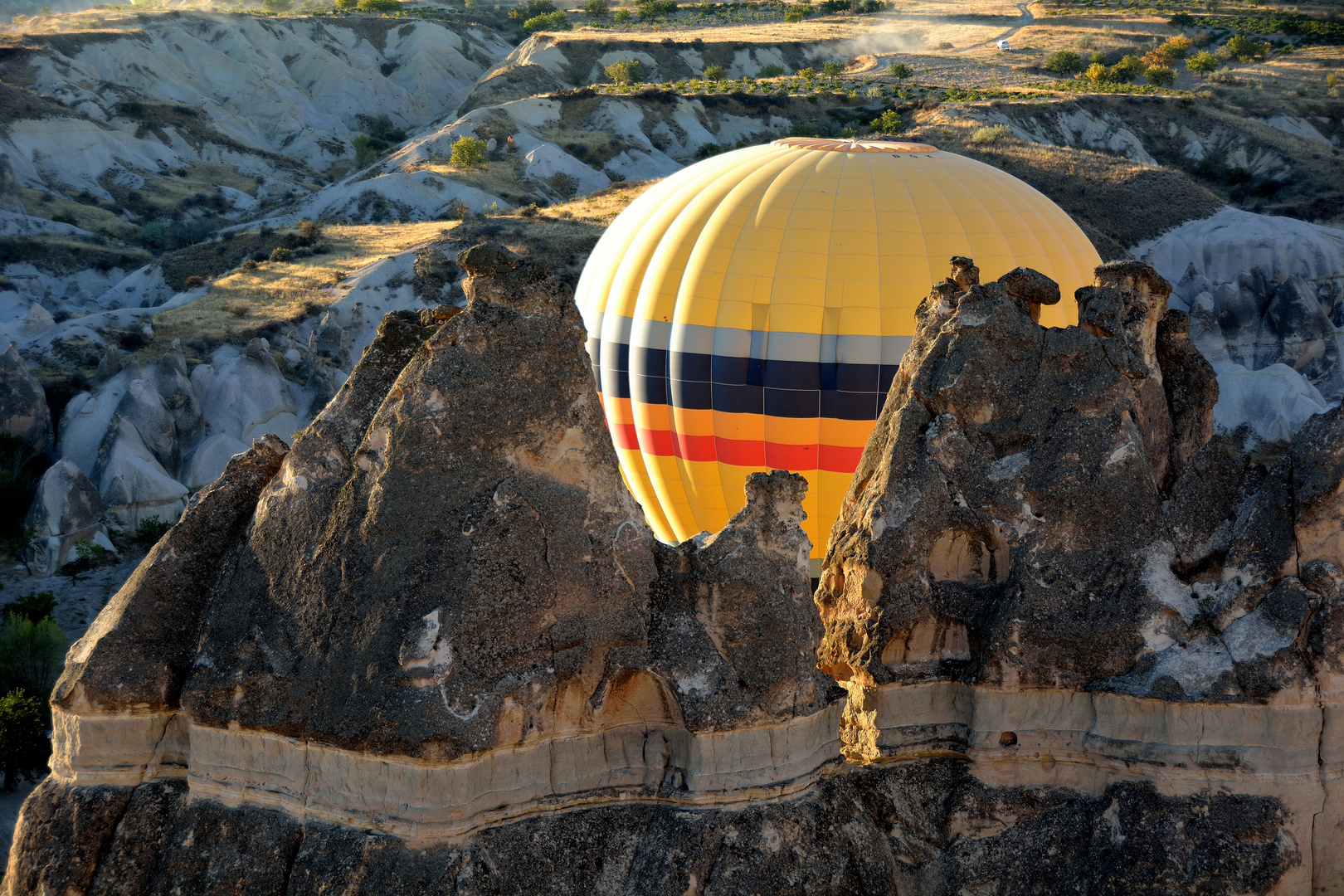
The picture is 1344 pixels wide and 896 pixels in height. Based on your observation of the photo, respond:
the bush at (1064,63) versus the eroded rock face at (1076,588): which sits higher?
the bush at (1064,63)

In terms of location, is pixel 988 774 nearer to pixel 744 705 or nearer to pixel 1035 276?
pixel 744 705

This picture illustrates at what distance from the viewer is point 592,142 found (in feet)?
220

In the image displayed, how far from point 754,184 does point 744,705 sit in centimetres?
1061

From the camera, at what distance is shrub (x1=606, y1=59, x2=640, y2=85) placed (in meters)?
83.8

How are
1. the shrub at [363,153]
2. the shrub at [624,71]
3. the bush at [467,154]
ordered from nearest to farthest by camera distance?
the bush at [467,154] → the shrub at [363,153] → the shrub at [624,71]

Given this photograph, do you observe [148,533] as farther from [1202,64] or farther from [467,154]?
[1202,64]

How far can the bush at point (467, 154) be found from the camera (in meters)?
62.5

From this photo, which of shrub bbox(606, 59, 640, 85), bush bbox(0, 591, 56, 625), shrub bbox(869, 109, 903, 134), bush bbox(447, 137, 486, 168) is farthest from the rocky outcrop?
shrub bbox(606, 59, 640, 85)

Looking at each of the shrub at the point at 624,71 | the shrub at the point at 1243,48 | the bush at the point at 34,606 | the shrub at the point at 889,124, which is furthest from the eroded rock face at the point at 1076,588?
the shrub at the point at 1243,48

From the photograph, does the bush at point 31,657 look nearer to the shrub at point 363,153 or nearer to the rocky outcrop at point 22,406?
the rocky outcrop at point 22,406

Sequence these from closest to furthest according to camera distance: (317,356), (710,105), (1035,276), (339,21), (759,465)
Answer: (1035,276) → (759,465) → (317,356) → (710,105) → (339,21)

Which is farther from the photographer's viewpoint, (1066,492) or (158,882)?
(1066,492)

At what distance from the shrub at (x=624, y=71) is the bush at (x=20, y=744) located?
7229cm

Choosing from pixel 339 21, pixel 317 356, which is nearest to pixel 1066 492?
pixel 317 356
